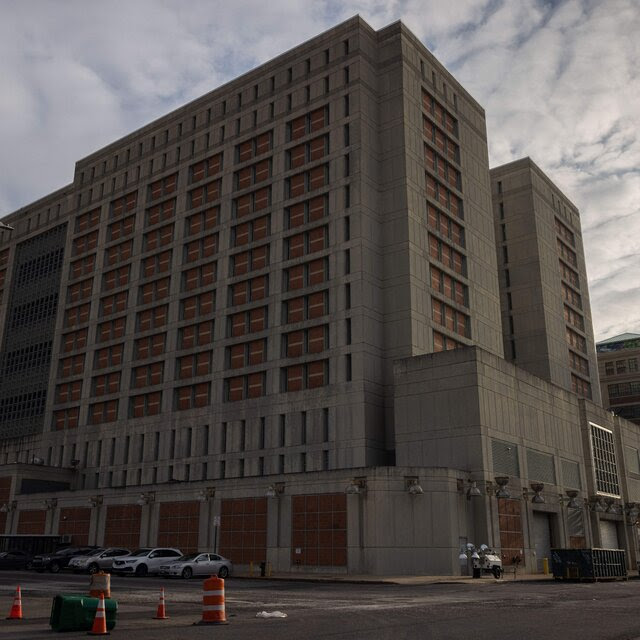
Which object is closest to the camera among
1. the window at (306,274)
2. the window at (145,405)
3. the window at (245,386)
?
the window at (306,274)

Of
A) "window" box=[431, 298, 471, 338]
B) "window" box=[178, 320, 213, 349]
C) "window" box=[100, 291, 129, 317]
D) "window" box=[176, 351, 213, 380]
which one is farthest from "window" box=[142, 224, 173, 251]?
"window" box=[431, 298, 471, 338]

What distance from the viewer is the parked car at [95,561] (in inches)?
1944

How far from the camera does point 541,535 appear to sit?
2436 inches

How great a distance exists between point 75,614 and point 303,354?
5281 centimetres

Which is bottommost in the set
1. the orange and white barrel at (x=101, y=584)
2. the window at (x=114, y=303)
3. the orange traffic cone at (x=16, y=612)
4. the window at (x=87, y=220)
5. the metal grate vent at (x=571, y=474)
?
the orange traffic cone at (x=16, y=612)

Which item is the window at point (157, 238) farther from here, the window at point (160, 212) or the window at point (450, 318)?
the window at point (450, 318)

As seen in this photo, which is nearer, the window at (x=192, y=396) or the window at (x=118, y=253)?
the window at (x=192, y=396)

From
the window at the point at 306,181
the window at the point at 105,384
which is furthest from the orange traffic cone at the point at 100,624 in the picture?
the window at the point at 105,384

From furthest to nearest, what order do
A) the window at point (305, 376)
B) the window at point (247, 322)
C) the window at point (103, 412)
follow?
the window at point (103, 412) < the window at point (247, 322) < the window at point (305, 376)

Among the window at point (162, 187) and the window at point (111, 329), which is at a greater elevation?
the window at point (162, 187)

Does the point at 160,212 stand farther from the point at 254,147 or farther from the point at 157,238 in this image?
Result: the point at 254,147

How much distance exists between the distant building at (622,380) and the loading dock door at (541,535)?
67.6 metres

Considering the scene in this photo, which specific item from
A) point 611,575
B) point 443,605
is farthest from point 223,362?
point 443,605

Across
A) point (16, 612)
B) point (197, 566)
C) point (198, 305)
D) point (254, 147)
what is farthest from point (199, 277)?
point (16, 612)
